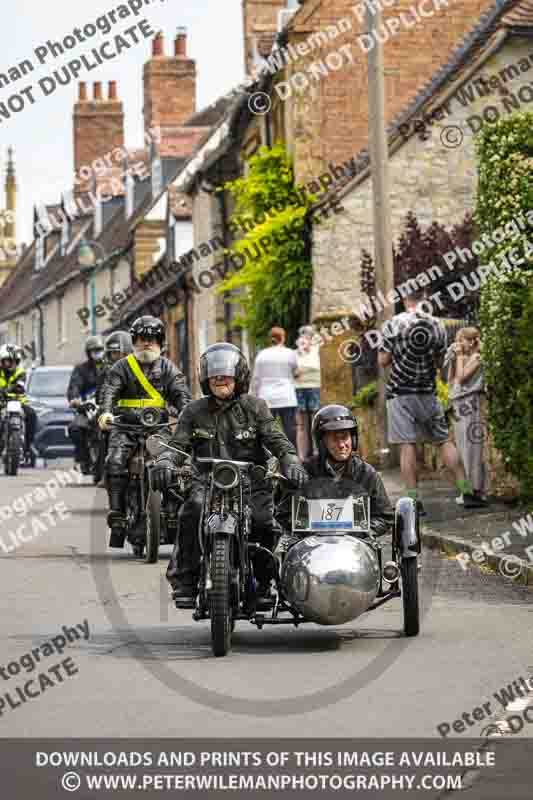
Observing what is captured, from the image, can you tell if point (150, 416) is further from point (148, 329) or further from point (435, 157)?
point (435, 157)

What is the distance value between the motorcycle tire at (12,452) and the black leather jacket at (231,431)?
1752 cm

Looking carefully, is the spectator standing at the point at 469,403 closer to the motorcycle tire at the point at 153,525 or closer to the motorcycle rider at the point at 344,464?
the motorcycle tire at the point at 153,525

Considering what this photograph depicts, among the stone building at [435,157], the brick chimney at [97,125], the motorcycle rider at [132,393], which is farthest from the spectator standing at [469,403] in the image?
the brick chimney at [97,125]

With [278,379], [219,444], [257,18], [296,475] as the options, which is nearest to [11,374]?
[278,379]

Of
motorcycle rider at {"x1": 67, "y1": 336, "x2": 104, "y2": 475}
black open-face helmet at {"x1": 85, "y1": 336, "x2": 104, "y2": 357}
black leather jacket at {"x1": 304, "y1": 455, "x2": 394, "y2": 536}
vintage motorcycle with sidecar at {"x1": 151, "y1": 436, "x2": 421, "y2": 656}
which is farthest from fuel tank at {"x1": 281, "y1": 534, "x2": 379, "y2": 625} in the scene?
black open-face helmet at {"x1": 85, "y1": 336, "x2": 104, "y2": 357}

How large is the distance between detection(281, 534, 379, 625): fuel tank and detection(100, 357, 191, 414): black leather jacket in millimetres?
5075

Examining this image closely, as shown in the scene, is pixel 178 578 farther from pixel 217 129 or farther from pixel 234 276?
pixel 217 129

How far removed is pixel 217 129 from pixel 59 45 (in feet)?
70.0

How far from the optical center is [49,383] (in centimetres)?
3475

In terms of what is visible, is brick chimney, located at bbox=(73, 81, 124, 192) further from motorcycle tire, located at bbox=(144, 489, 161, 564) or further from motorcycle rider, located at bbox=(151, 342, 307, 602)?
motorcycle rider, located at bbox=(151, 342, 307, 602)

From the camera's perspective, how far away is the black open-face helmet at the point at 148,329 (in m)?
13.8

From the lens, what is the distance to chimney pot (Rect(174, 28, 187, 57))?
56.5 meters

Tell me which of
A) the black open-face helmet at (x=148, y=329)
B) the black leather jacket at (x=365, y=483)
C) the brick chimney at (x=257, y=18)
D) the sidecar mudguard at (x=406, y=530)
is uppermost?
the brick chimney at (x=257, y=18)

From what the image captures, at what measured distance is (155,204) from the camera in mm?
54562
